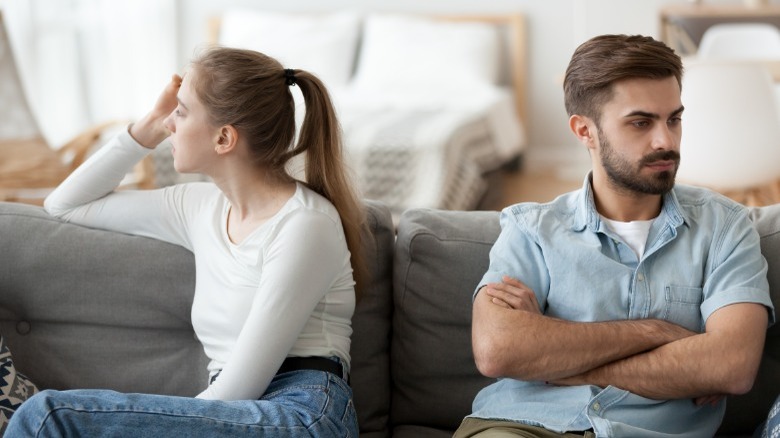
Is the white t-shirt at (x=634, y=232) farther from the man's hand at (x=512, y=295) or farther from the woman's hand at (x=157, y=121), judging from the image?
the woman's hand at (x=157, y=121)

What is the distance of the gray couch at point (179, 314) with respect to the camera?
6.71ft

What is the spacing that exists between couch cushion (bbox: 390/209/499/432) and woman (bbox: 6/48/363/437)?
0.14m

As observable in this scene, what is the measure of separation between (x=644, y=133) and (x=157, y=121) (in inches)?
37.0

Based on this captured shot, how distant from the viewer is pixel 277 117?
6.37 feet

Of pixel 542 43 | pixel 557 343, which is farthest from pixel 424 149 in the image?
pixel 557 343

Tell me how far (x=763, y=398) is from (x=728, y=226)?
35 cm

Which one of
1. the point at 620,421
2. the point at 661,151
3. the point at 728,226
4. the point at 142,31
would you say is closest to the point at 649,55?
the point at 661,151

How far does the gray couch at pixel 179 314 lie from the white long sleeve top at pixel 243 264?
0.06 metres

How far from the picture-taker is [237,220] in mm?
1988

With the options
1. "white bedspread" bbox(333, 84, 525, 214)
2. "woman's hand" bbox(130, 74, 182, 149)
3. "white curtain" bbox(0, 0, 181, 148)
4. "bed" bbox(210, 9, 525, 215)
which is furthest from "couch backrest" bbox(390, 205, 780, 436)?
"white curtain" bbox(0, 0, 181, 148)

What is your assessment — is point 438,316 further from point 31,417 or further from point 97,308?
point 31,417

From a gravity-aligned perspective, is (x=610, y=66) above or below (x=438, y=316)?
above

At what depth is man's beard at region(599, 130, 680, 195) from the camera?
181cm

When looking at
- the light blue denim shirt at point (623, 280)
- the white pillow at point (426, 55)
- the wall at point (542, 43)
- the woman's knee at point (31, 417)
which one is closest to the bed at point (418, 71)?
the white pillow at point (426, 55)
